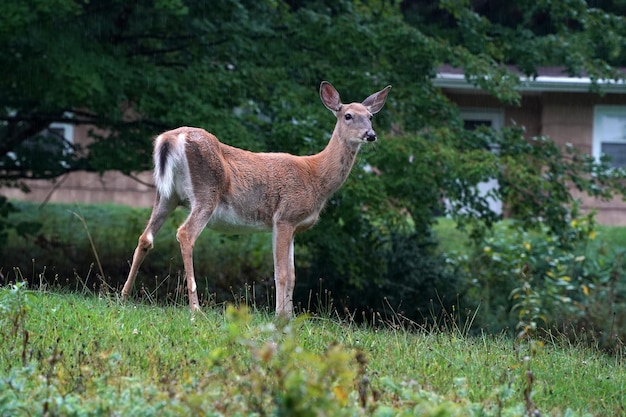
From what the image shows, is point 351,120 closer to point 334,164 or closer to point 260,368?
point 334,164

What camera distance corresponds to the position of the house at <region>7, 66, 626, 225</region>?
66.0ft

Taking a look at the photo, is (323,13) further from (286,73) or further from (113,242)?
(113,242)

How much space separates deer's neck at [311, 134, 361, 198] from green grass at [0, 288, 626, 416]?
1.63 meters

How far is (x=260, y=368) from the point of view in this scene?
15.8 feet

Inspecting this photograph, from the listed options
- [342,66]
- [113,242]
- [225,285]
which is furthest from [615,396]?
[113,242]

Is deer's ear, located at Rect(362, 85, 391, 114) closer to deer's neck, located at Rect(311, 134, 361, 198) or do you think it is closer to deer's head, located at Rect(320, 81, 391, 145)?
deer's head, located at Rect(320, 81, 391, 145)

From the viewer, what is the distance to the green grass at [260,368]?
4191mm

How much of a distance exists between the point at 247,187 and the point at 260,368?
11.6ft

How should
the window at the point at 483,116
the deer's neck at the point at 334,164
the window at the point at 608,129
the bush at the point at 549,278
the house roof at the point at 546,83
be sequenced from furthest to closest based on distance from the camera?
the window at the point at 483,116, the window at the point at 608,129, the house roof at the point at 546,83, the bush at the point at 549,278, the deer's neck at the point at 334,164

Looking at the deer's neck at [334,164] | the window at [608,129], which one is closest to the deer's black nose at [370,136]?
the deer's neck at [334,164]

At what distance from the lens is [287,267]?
837 centimetres

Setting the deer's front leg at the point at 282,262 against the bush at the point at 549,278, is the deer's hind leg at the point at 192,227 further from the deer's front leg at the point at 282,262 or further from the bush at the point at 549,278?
the bush at the point at 549,278

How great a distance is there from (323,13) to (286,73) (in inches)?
49.8

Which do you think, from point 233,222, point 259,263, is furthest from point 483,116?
point 233,222
